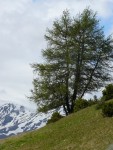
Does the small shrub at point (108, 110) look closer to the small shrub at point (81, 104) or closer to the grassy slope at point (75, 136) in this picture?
the grassy slope at point (75, 136)

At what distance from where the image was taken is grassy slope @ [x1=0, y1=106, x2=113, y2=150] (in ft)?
79.0

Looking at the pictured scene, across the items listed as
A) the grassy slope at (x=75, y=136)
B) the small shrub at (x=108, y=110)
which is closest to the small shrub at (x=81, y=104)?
the grassy slope at (x=75, y=136)

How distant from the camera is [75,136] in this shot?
1043 inches

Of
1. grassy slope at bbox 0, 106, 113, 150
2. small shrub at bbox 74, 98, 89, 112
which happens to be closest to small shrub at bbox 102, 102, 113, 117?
grassy slope at bbox 0, 106, 113, 150

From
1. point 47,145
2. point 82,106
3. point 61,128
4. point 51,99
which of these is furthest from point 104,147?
point 51,99

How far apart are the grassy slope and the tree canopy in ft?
35.3

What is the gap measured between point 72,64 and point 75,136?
18.8 meters

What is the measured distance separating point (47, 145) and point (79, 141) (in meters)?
2.70

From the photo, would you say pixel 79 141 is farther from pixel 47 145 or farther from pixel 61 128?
pixel 61 128

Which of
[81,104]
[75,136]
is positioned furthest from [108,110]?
[81,104]

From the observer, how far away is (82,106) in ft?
125

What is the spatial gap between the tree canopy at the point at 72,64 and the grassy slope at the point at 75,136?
10.8 metres

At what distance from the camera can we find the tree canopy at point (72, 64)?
146 ft

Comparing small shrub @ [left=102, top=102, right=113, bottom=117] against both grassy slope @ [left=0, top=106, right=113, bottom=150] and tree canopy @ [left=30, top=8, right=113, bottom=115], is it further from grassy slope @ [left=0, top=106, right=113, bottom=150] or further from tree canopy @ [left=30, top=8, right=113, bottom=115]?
tree canopy @ [left=30, top=8, right=113, bottom=115]
